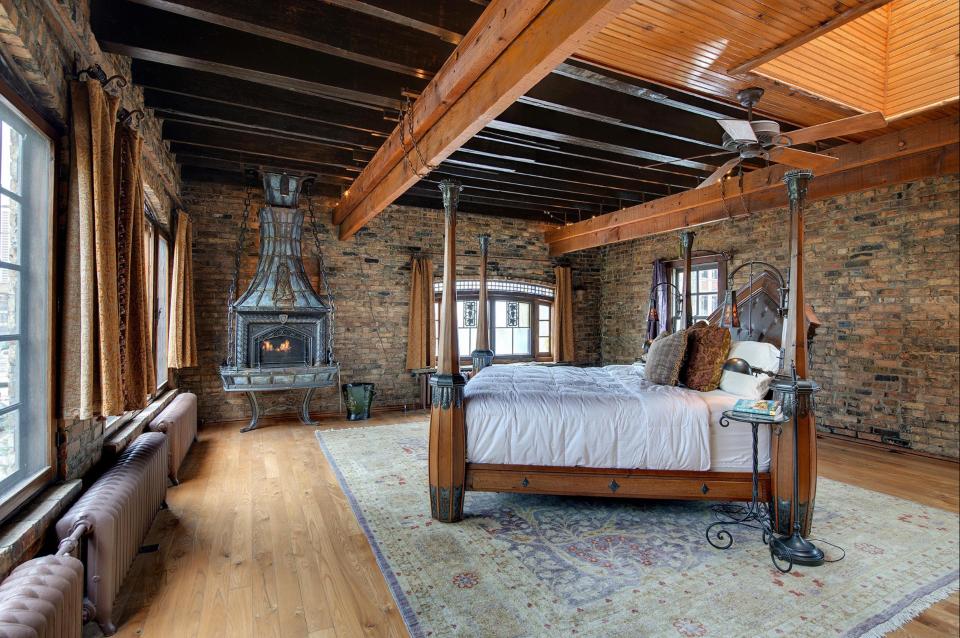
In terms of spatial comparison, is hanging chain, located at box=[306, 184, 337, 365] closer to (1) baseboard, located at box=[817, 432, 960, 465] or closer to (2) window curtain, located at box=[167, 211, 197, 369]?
(2) window curtain, located at box=[167, 211, 197, 369]

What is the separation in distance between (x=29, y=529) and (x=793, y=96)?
468 cm

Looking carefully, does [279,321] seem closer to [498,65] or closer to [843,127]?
[498,65]

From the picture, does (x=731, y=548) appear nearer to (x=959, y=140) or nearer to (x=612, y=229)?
(x=959, y=140)

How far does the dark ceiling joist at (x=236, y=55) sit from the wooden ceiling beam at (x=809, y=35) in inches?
80.1

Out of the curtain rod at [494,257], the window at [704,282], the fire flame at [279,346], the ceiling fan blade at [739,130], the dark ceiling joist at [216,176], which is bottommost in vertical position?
the fire flame at [279,346]

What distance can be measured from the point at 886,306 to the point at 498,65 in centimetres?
463

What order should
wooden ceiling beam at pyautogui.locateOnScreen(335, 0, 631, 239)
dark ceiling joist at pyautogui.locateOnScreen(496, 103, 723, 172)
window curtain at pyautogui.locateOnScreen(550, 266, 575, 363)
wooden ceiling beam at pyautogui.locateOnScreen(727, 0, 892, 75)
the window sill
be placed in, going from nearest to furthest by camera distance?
1. the window sill
2. wooden ceiling beam at pyautogui.locateOnScreen(335, 0, 631, 239)
3. wooden ceiling beam at pyautogui.locateOnScreen(727, 0, 892, 75)
4. dark ceiling joist at pyautogui.locateOnScreen(496, 103, 723, 172)
5. window curtain at pyautogui.locateOnScreen(550, 266, 575, 363)

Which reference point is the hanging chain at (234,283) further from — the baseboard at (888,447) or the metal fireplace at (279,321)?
the baseboard at (888,447)

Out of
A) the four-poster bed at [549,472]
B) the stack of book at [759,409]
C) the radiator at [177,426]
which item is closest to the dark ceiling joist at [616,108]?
the four-poster bed at [549,472]

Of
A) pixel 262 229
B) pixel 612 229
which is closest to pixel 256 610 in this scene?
pixel 262 229

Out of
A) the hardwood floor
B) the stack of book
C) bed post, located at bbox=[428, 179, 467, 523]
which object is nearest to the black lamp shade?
the hardwood floor

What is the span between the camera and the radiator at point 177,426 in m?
3.44

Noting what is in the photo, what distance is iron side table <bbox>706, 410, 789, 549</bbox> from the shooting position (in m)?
2.50

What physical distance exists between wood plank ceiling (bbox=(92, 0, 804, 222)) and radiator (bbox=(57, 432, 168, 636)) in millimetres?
2280
